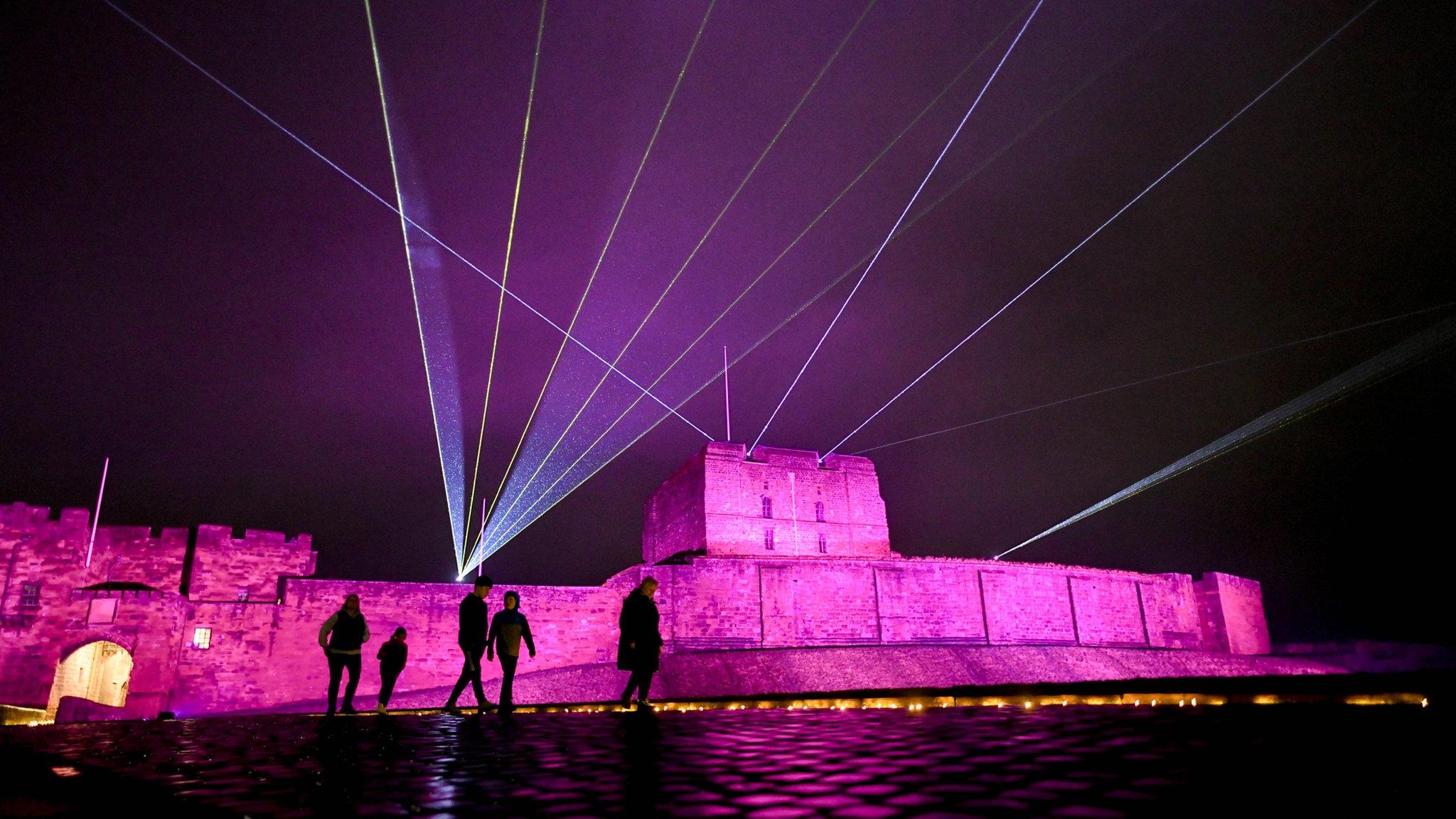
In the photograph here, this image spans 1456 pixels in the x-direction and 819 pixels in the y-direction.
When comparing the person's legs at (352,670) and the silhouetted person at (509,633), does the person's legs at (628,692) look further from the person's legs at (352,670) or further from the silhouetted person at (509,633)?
the person's legs at (352,670)

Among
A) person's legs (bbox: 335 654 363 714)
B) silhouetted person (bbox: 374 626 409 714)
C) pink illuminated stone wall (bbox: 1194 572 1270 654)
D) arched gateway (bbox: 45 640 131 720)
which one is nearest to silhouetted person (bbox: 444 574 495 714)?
person's legs (bbox: 335 654 363 714)

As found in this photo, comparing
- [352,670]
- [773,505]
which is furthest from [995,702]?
[773,505]

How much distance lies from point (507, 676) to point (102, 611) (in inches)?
789

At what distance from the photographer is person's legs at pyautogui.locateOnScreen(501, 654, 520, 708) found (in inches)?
341

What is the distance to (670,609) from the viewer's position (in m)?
26.0

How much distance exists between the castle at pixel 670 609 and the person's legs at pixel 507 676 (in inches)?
380

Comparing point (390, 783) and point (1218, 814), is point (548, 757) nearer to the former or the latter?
point (390, 783)

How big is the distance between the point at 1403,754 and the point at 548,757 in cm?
371

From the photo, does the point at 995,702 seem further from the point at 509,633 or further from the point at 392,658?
the point at 392,658

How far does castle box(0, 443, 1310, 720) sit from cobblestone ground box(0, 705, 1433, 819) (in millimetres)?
14309

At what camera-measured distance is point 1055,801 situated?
220cm

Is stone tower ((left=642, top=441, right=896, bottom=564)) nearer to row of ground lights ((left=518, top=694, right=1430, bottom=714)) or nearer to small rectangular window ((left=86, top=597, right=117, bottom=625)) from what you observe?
small rectangular window ((left=86, top=597, right=117, bottom=625))

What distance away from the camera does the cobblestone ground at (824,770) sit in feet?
7.19

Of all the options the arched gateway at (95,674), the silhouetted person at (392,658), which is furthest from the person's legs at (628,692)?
the arched gateway at (95,674)
